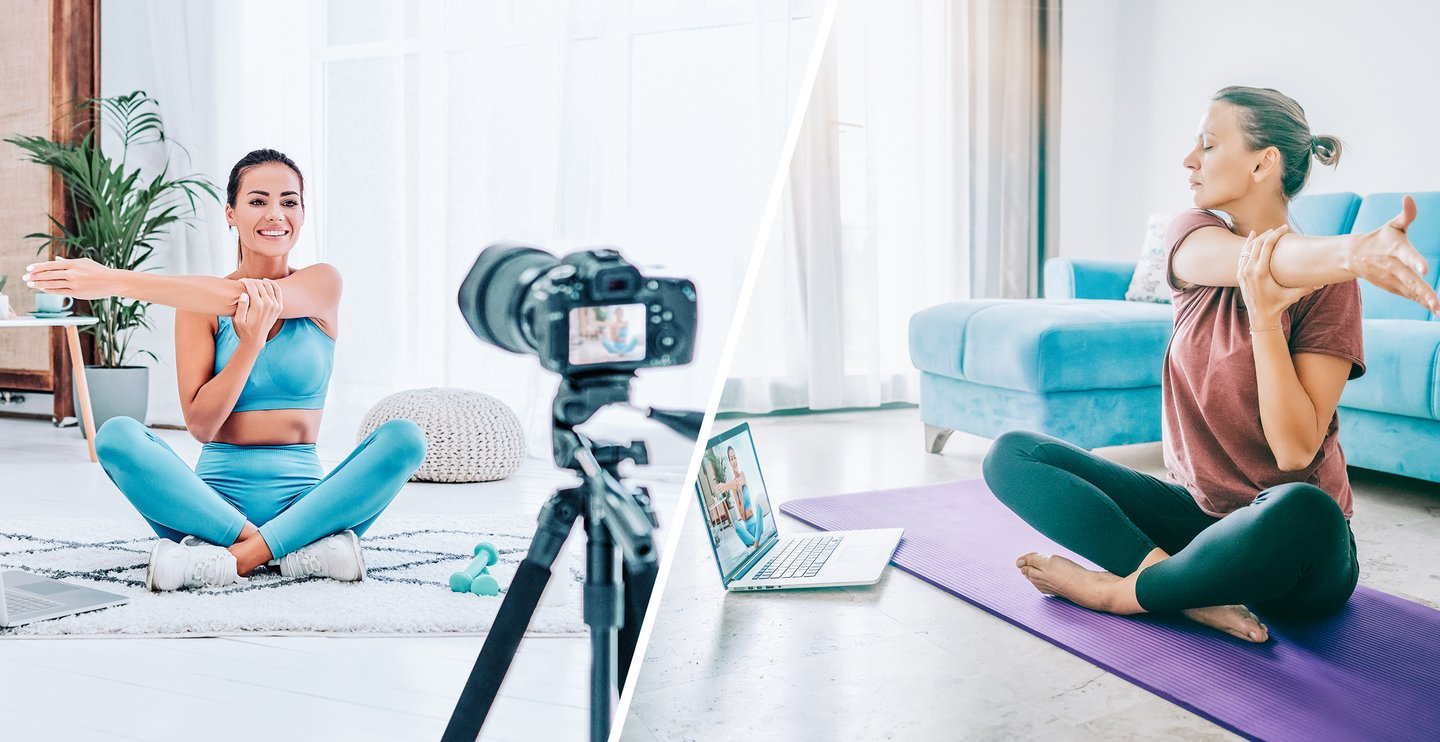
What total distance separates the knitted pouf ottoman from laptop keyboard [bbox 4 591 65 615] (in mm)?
908

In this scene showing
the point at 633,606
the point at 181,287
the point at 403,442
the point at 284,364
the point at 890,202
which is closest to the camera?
the point at 633,606

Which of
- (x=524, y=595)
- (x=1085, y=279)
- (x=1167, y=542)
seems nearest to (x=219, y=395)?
(x=524, y=595)

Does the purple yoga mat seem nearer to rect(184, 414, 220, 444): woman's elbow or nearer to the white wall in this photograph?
the white wall

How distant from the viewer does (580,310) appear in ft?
1.88

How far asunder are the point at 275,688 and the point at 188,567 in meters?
0.47

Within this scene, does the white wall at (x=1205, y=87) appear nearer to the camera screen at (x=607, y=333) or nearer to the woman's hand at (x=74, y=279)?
the camera screen at (x=607, y=333)

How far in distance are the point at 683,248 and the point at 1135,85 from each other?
1.34m

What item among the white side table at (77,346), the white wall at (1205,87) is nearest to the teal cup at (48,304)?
the white side table at (77,346)

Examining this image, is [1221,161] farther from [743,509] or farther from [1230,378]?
[743,509]

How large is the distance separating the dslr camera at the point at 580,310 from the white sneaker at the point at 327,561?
3.29ft

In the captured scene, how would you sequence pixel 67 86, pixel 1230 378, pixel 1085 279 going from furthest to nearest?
pixel 67 86 < pixel 1085 279 < pixel 1230 378

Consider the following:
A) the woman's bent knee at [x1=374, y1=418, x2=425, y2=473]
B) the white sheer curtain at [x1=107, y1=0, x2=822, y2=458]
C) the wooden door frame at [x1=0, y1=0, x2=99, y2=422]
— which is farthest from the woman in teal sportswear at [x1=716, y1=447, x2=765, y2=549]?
the wooden door frame at [x1=0, y1=0, x2=99, y2=422]

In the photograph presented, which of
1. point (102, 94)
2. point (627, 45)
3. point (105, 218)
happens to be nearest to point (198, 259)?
point (105, 218)

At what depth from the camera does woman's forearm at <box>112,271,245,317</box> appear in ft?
3.82
